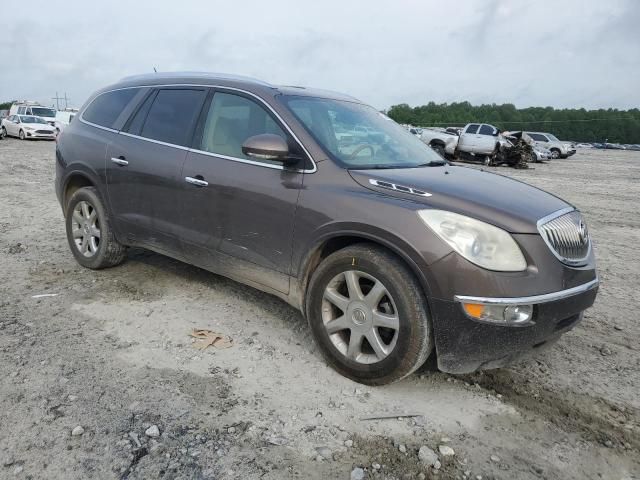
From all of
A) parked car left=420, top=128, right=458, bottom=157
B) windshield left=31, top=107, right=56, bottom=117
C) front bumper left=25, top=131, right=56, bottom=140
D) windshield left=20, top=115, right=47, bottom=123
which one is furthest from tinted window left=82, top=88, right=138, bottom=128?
windshield left=31, top=107, right=56, bottom=117

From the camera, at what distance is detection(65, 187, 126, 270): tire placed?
186 inches

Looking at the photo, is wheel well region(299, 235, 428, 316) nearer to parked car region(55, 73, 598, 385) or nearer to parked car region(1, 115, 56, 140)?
parked car region(55, 73, 598, 385)

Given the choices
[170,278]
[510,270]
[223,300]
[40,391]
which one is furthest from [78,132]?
[510,270]

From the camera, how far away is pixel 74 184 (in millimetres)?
5098

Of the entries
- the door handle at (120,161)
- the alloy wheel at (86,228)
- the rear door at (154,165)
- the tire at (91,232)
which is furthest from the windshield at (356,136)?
the alloy wheel at (86,228)

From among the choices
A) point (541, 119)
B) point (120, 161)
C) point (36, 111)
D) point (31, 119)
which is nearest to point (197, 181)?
point (120, 161)

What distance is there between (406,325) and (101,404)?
1.70 meters

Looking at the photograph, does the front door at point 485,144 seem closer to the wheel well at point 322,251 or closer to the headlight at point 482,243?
the wheel well at point 322,251

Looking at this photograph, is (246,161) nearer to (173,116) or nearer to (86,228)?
(173,116)

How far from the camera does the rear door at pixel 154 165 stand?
4.04 meters

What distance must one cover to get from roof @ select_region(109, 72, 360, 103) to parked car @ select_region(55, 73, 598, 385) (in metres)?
0.02

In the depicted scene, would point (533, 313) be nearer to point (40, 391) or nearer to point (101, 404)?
point (101, 404)

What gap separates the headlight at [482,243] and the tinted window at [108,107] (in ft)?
10.7

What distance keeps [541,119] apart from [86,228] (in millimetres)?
115226
